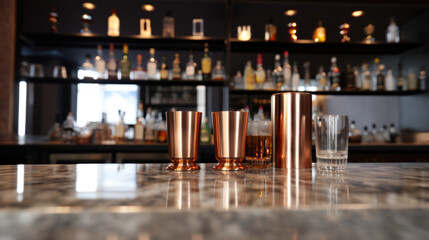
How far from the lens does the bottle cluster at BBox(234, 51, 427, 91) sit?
9.39 feet

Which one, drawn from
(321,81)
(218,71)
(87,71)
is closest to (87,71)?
(87,71)

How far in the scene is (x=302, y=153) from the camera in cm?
80

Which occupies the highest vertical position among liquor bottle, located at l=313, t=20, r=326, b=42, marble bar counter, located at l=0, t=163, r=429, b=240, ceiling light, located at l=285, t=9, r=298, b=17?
ceiling light, located at l=285, t=9, r=298, b=17

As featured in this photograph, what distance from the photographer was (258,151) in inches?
31.1

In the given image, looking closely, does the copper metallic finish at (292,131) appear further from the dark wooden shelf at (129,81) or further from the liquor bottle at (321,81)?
the liquor bottle at (321,81)

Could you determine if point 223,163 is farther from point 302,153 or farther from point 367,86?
point 367,86

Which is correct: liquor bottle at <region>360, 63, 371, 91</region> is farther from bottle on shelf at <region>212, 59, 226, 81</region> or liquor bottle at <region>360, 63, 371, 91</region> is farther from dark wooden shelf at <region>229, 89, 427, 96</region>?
bottle on shelf at <region>212, 59, 226, 81</region>

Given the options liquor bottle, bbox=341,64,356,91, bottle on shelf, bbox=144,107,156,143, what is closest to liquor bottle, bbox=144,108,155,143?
bottle on shelf, bbox=144,107,156,143

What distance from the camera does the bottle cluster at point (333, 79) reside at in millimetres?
2861

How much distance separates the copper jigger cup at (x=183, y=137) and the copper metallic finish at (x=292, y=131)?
0.24 meters

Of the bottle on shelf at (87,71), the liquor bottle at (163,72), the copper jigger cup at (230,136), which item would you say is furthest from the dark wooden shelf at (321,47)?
the copper jigger cup at (230,136)

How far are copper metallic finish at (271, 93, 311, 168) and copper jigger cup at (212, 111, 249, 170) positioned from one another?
144 millimetres

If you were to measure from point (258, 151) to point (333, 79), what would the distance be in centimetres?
238

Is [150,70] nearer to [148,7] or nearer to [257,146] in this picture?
[148,7]
